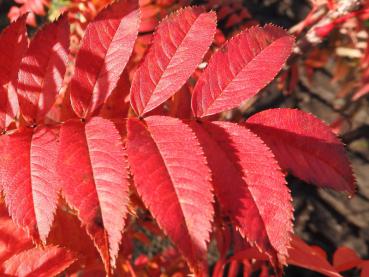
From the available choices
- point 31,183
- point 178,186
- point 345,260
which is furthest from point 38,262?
point 345,260

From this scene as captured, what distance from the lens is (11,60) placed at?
25.3 inches

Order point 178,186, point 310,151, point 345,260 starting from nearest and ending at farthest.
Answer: point 178,186 < point 310,151 < point 345,260

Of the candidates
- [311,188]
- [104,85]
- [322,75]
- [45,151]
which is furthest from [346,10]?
[322,75]

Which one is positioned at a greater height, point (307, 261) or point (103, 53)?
point (103, 53)

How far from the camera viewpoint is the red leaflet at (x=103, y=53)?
648 mm

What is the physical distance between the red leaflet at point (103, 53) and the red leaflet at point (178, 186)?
0.11 m

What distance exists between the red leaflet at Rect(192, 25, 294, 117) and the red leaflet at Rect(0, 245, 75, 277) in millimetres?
270

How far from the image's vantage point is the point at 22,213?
Answer: 0.55 meters

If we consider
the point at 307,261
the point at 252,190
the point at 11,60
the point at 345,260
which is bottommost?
the point at 345,260

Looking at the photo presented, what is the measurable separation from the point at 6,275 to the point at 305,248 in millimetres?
447

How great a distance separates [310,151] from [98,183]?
0.27 metres

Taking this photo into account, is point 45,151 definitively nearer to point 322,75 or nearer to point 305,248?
point 305,248

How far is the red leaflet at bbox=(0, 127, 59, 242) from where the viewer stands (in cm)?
55

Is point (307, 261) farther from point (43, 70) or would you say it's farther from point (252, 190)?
point (43, 70)
